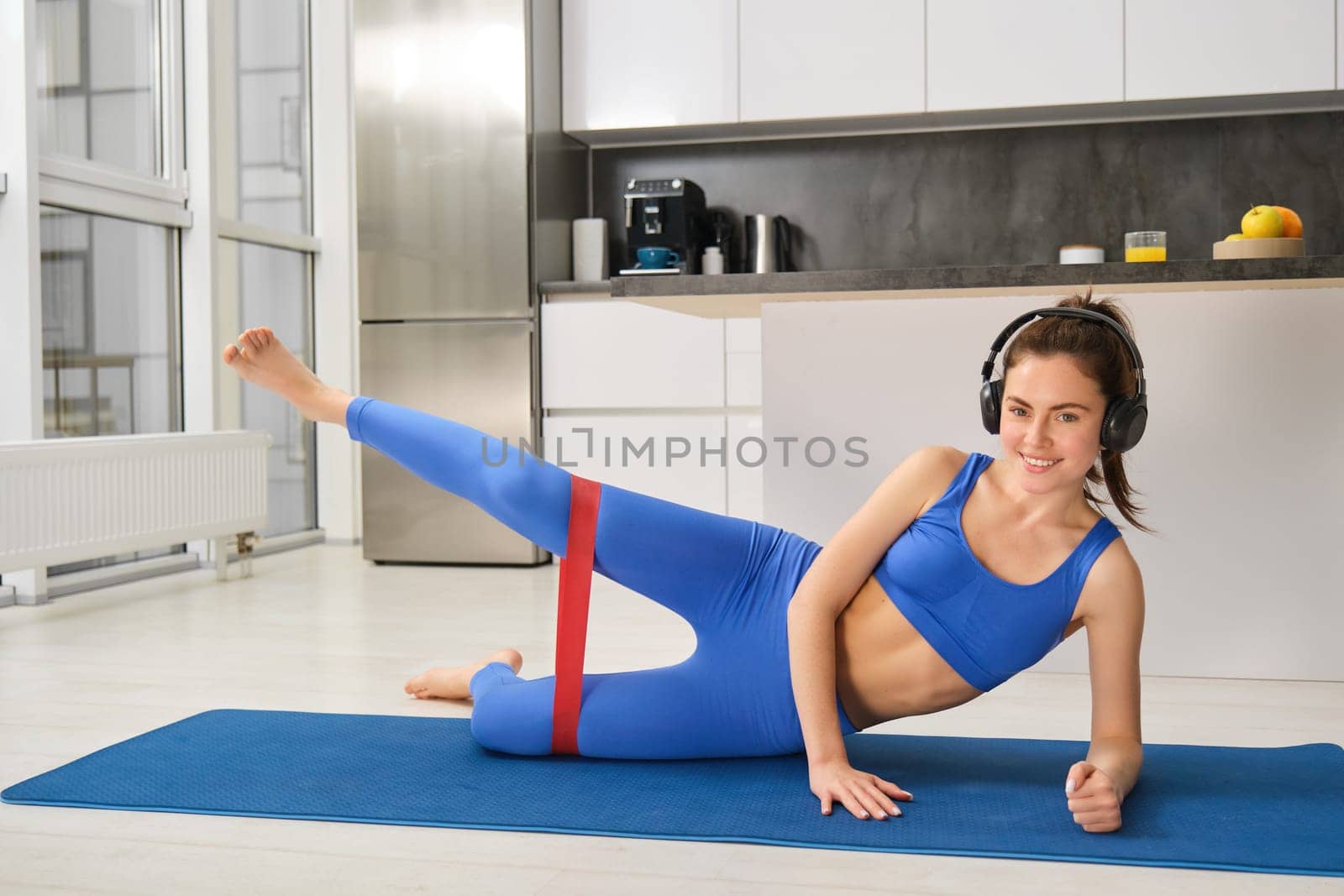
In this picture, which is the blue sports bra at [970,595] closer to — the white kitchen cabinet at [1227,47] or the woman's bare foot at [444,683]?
the woman's bare foot at [444,683]

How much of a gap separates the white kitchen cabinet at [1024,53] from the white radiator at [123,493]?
2654 mm

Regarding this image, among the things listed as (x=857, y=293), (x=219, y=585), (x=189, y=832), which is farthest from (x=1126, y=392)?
(x=219, y=585)

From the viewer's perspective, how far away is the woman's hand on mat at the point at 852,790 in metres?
1.66

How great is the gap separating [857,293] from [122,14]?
2.90 m

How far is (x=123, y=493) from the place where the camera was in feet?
12.3

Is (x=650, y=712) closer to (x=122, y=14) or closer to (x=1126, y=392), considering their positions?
(x=1126, y=392)

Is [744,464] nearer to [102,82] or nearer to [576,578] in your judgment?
[102,82]

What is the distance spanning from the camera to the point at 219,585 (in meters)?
4.09

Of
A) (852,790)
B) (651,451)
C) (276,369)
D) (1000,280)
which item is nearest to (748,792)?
(852,790)

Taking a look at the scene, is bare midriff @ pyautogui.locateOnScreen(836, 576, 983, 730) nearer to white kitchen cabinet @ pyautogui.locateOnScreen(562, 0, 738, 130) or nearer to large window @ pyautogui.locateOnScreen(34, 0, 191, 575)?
large window @ pyautogui.locateOnScreen(34, 0, 191, 575)

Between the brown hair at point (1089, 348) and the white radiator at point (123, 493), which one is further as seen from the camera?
→ the white radiator at point (123, 493)

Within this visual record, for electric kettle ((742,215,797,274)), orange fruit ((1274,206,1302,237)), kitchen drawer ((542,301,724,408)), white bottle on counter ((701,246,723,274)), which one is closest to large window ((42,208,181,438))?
kitchen drawer ((542,301,724,408))

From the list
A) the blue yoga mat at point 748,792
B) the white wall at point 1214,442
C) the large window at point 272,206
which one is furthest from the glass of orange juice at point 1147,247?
the large window at point 272,206

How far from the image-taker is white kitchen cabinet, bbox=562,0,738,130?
14.9ft
